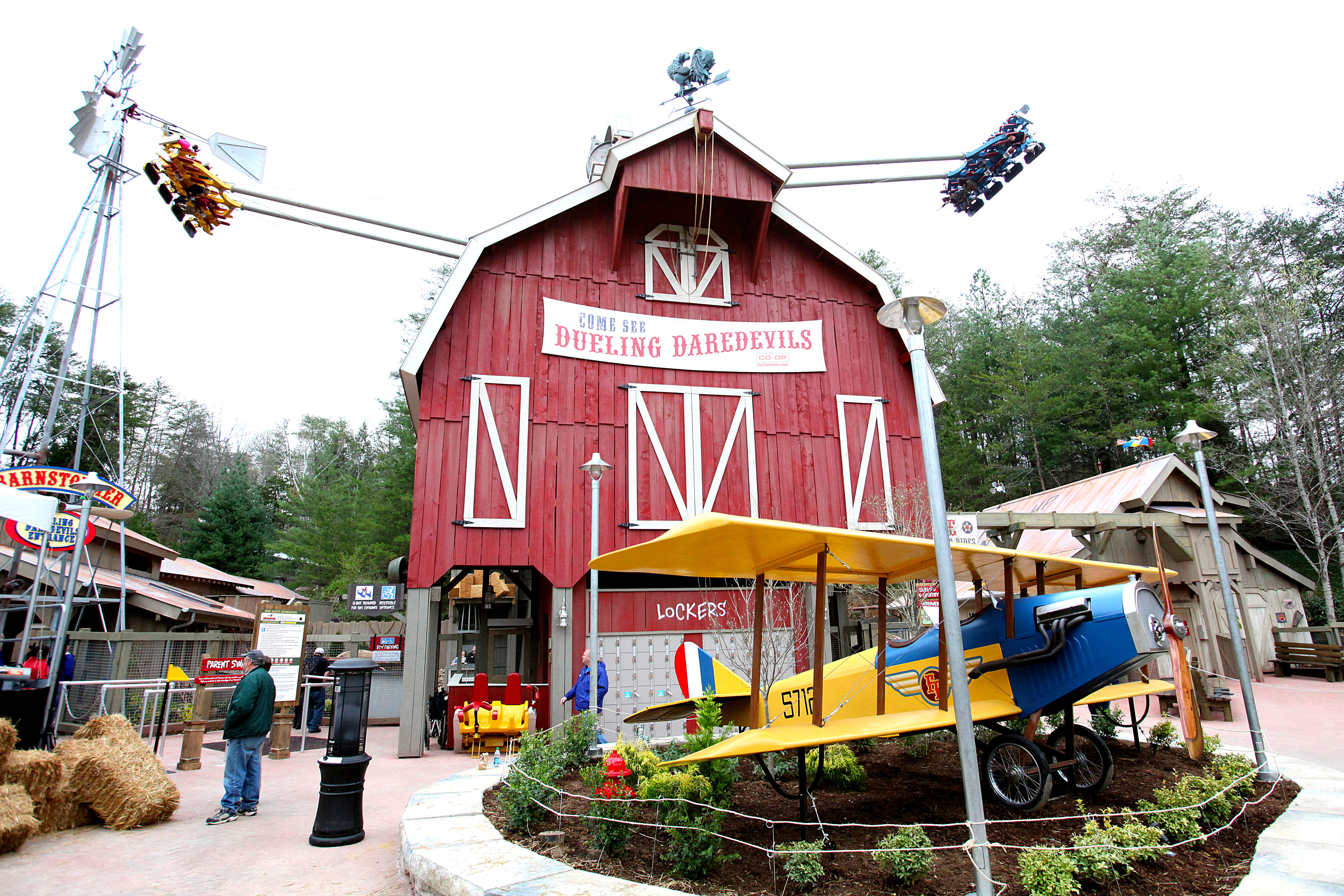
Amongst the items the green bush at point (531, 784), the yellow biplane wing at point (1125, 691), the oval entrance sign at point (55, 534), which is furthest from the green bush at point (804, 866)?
the oval entrance sign at point (55, 534)

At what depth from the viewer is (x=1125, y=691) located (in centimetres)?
859

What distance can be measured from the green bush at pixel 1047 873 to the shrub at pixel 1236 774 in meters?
3.13

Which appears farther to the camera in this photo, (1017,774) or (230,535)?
(230,535)

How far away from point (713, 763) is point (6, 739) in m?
6.05

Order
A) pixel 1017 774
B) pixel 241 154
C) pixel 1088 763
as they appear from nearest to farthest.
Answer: pixel 1017 774 < pixel 1088 763 < pixel 241 154

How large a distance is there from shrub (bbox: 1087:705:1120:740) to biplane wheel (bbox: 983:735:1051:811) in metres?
3.19

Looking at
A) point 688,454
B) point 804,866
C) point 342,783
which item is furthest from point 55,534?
point 804,866

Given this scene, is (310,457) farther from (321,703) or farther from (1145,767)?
(1145,767)

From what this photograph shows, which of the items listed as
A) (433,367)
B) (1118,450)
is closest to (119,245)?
(433,367)

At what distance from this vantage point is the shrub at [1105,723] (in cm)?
906

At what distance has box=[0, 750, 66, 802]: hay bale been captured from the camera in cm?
614

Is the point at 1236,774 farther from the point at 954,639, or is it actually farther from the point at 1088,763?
the point at 954,639

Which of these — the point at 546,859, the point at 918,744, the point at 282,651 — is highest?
the point at 282,651

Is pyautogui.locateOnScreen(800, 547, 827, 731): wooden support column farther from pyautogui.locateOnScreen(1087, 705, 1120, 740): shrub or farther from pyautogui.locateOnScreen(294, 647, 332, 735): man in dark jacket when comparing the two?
pyautogui.locateOnScreen(294, 647, 332, 735): man in dark jacket
